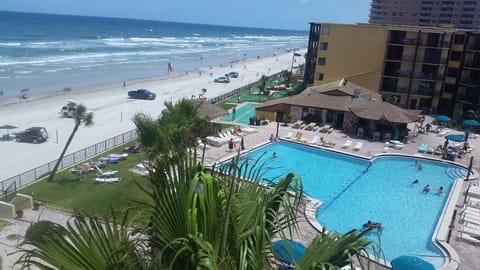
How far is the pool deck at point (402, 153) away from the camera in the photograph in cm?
1551

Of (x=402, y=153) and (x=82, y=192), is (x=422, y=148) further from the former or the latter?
(x=82, y=192)

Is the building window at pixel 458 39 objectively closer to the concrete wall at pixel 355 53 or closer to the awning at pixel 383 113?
the concrete wall at pixel 355 53

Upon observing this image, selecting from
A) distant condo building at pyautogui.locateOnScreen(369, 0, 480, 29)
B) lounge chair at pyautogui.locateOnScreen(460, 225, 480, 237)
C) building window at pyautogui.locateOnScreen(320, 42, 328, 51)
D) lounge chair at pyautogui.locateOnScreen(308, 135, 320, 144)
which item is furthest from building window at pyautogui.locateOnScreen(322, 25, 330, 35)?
distant condo building at pyautogui.locateOnScreen(369, 0, 480, 29)

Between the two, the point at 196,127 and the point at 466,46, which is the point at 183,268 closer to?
the point at 196,127

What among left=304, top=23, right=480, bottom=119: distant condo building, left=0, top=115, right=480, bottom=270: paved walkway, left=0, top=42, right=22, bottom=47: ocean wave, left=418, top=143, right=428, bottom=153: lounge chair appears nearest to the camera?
left=0, top=115, right=480, bottom=270: paved walkway

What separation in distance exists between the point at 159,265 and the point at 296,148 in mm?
25820

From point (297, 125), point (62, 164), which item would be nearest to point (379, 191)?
point (297, 125)

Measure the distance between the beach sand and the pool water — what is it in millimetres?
6684

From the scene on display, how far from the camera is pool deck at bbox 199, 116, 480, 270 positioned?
611 inches

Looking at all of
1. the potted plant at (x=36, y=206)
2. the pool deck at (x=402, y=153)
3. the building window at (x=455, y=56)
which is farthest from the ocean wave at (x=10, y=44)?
the potted plant at (x=36, y=206)

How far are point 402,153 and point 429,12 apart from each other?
12892 cm

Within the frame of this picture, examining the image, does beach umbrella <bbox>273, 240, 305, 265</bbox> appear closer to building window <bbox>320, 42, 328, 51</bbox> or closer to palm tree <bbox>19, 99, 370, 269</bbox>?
palm tree <bbox>19, 99, 370, 269</bbox>

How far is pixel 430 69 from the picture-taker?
44.3 metres

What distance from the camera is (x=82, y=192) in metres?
19.0
